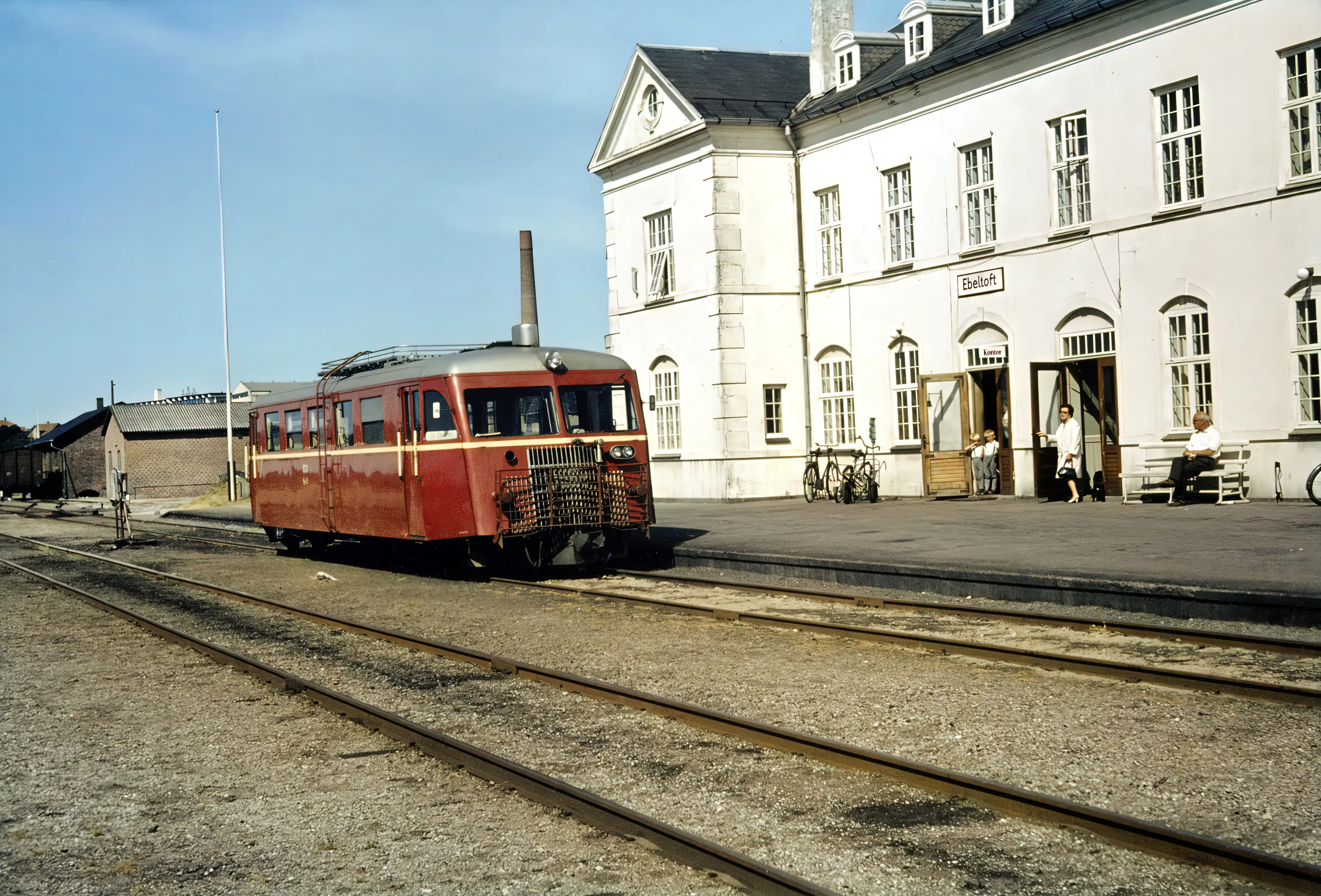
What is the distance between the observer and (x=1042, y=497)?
79.5 ft

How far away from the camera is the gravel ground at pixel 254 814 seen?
540 centimetres

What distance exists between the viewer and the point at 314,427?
20703mm

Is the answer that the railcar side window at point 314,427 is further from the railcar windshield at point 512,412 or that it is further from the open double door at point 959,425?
the open double door at point 959,425

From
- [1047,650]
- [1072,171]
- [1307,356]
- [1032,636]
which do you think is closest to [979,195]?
[1072,171]

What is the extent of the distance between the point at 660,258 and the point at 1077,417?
41.5 feet

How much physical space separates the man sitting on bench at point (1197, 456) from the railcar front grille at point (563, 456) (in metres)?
9.68

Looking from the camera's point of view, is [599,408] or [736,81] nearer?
[599,408]

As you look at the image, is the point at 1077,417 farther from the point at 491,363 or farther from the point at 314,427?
the point at 314,427

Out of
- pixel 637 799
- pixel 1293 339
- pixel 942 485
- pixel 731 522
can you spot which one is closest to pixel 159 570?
pixel 731 522

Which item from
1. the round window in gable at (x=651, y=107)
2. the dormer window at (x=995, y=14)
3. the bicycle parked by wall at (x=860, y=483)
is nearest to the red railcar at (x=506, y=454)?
the bicycle parked by wall at (x=860, y=483)

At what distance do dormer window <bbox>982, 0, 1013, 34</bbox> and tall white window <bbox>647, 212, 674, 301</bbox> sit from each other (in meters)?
9.52

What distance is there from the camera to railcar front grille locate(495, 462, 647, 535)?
54.1 feet

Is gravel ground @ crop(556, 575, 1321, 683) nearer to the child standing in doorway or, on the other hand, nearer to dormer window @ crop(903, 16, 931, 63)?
the child standing in doorway

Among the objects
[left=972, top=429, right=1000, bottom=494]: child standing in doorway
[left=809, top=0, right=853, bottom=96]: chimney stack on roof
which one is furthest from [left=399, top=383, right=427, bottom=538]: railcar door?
[left=809, top=0, right=853, bottom=96]: chimney stack on roof
